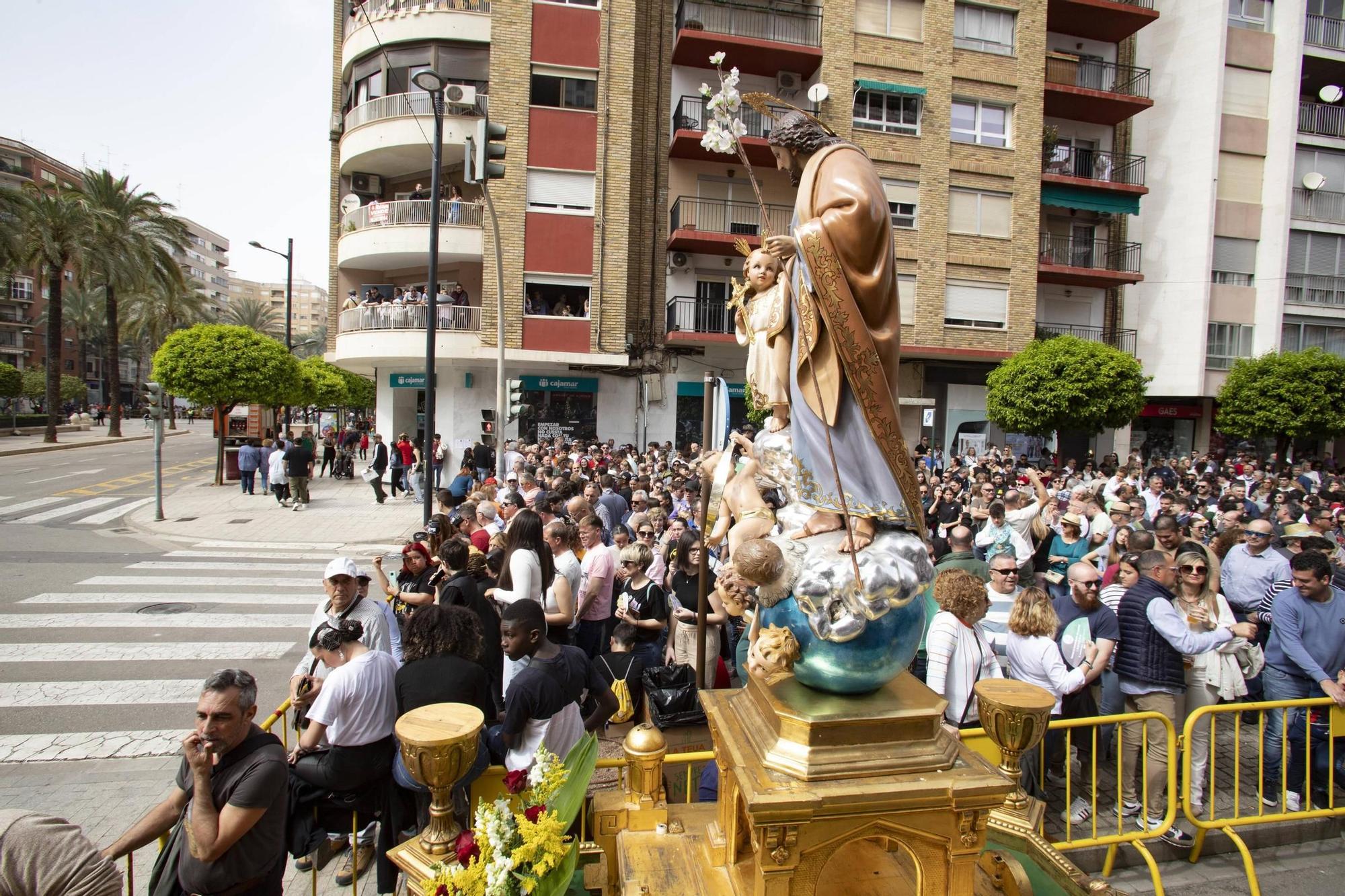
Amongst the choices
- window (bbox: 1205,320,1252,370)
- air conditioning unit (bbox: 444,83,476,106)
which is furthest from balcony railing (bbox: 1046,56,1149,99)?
air conditioning unit (bbox: 444,83,476,106)

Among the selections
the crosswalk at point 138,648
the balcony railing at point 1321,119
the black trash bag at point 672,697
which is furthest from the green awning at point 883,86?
the black trash bag at point 672,697

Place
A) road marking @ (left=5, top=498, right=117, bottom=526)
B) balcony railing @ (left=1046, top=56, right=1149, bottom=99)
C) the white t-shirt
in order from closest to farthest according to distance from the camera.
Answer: the white t-shirt
road marking @ (left=5, top=498, right=117, bottom=526)
balcony railing @ (left=1046, top=56, right=1149, bottom=99)

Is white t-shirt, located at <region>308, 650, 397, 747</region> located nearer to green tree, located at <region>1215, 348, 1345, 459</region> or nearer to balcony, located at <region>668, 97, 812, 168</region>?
balcony, located at <region>668, 97, 812, 168</region>

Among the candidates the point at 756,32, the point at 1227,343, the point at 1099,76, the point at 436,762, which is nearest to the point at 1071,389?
the point at 1227,343

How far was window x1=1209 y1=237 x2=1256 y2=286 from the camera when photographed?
88.2ft

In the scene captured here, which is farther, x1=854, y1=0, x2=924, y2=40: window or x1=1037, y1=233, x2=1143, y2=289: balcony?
x1=1037, y1=233, x2=1143, y2=289: balcony

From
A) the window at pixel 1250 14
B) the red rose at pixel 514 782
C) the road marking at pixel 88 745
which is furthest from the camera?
the window at pixel 1250 14

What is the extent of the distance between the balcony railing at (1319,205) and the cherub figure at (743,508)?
110 ft

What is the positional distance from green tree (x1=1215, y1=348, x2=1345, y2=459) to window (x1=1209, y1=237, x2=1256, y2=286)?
4.77 metres

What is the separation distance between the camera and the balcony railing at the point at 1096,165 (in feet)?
85.4

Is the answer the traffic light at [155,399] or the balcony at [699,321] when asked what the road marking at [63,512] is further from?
the balcony at [699,321]

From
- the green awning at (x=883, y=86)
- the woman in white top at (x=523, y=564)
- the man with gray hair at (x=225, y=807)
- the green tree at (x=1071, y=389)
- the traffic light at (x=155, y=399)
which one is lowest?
the man with gray hair at (x=225, y=807)

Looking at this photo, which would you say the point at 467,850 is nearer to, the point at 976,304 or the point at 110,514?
the point at 110,514

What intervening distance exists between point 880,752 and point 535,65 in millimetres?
23915
